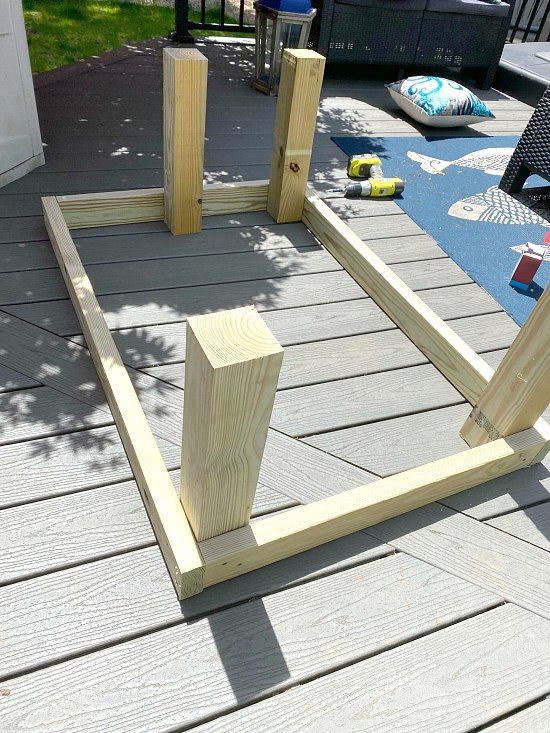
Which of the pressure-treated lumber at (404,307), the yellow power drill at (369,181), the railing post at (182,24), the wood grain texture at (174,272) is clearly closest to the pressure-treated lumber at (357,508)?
the pressure-treated lumber at (404,307)

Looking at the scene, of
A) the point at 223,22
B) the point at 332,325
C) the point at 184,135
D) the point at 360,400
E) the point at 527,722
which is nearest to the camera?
the point at 527,722

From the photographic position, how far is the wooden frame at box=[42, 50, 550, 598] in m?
1.04

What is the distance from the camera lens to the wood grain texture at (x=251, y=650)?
1.13 m

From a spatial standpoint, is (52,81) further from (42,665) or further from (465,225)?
(42,665)

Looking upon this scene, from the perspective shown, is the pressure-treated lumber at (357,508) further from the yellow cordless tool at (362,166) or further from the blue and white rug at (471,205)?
the yellow cordless tool at (362,166)

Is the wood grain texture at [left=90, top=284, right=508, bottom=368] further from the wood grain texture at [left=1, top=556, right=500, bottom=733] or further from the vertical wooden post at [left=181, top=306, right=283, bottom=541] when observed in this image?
the wood grain texture at [left=1, top=556, right=500, bottom=733]

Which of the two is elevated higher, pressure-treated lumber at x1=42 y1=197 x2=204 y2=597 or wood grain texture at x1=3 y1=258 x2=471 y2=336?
pressure-treated lumber at x1=42 y1=197 x2=204 y2=597

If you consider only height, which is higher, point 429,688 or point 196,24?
point 196,24

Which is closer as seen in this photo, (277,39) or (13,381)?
(13,381)

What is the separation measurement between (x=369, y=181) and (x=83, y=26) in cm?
397

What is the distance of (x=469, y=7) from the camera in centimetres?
455

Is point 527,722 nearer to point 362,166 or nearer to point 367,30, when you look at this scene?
point 362,166

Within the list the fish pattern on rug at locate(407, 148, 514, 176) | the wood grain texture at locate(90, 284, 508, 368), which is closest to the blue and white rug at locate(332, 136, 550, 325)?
the fish pattern on rug at locate(407, 148, 514, 176)

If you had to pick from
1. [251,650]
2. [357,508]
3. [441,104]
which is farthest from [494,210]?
[251,650]
